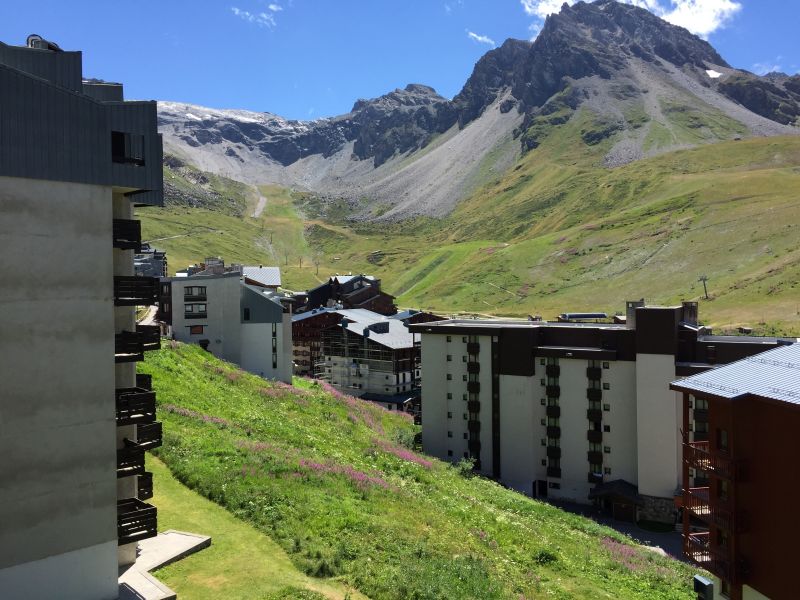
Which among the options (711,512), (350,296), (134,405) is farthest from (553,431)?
(350,296)

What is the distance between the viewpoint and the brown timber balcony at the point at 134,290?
21.3m

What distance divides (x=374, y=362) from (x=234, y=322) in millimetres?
23912

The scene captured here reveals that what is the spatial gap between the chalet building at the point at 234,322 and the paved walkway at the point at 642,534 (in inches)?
1532

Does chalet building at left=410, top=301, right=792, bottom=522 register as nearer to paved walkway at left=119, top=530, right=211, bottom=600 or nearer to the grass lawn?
the grass lawn

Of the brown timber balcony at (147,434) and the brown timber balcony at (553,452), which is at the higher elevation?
the brown timber balcony at (147,434)

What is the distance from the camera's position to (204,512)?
26.8 metres

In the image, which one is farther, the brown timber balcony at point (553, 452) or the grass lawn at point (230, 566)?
the brown timber balcony at point (553, 452)

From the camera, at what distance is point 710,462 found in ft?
71.1

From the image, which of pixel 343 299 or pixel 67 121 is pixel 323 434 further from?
pixel 343 299

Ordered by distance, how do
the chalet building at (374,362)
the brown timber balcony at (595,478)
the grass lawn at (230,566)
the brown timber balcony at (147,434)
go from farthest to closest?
the chalet building at (374,362), the brown timber balcony at (595,478), the brown timber balcony at (147,434), the grass lawn at (230,566)

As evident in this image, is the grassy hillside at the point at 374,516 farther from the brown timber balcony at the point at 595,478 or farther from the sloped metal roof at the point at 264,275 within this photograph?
the sloped metal roof at the point at 264,275

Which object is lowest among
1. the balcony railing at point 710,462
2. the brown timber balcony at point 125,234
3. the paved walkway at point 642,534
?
the paved walkway at point 642,534

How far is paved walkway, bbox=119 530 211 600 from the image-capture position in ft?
67.2

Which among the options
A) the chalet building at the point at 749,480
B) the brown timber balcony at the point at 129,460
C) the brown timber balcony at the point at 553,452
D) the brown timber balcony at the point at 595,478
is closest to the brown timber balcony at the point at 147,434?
the brown timber balcony at the point at 129,460
